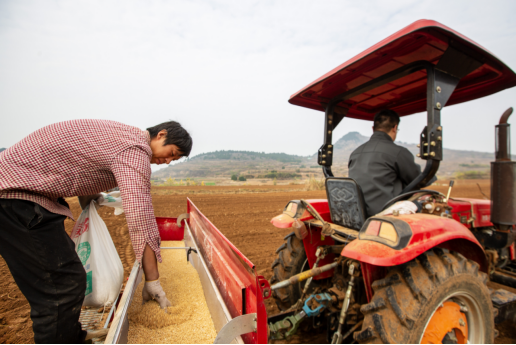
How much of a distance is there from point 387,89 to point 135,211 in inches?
102

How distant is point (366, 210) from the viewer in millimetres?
2113

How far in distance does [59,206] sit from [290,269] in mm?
1839

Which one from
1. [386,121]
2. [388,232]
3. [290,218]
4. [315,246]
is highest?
[386,121]

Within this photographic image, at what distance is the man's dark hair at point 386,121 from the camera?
2.38 meters

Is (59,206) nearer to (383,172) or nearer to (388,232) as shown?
(388,232)

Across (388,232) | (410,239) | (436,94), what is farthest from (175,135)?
(436,94)

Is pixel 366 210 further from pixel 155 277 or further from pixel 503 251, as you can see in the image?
pixel 503 251

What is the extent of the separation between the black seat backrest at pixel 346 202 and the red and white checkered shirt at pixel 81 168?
1389 mm

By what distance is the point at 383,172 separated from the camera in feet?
6.94

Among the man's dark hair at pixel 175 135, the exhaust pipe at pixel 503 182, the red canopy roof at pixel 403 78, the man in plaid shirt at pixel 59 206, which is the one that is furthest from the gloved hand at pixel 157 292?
the exhaust pipe at pixel 503 182

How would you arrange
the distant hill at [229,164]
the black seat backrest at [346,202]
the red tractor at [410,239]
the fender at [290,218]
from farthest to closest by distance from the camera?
the distant hill at [229,164], the fender at [290,218], the black seat backrest at [346,202], the red tractor at [410,239]

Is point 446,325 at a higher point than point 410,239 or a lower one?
lower

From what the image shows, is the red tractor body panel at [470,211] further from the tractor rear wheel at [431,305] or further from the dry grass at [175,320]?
the dry grass at [175,320]

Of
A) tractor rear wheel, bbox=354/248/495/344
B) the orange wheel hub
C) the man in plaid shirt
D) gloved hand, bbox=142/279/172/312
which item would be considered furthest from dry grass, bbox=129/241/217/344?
the orange wheel hub
